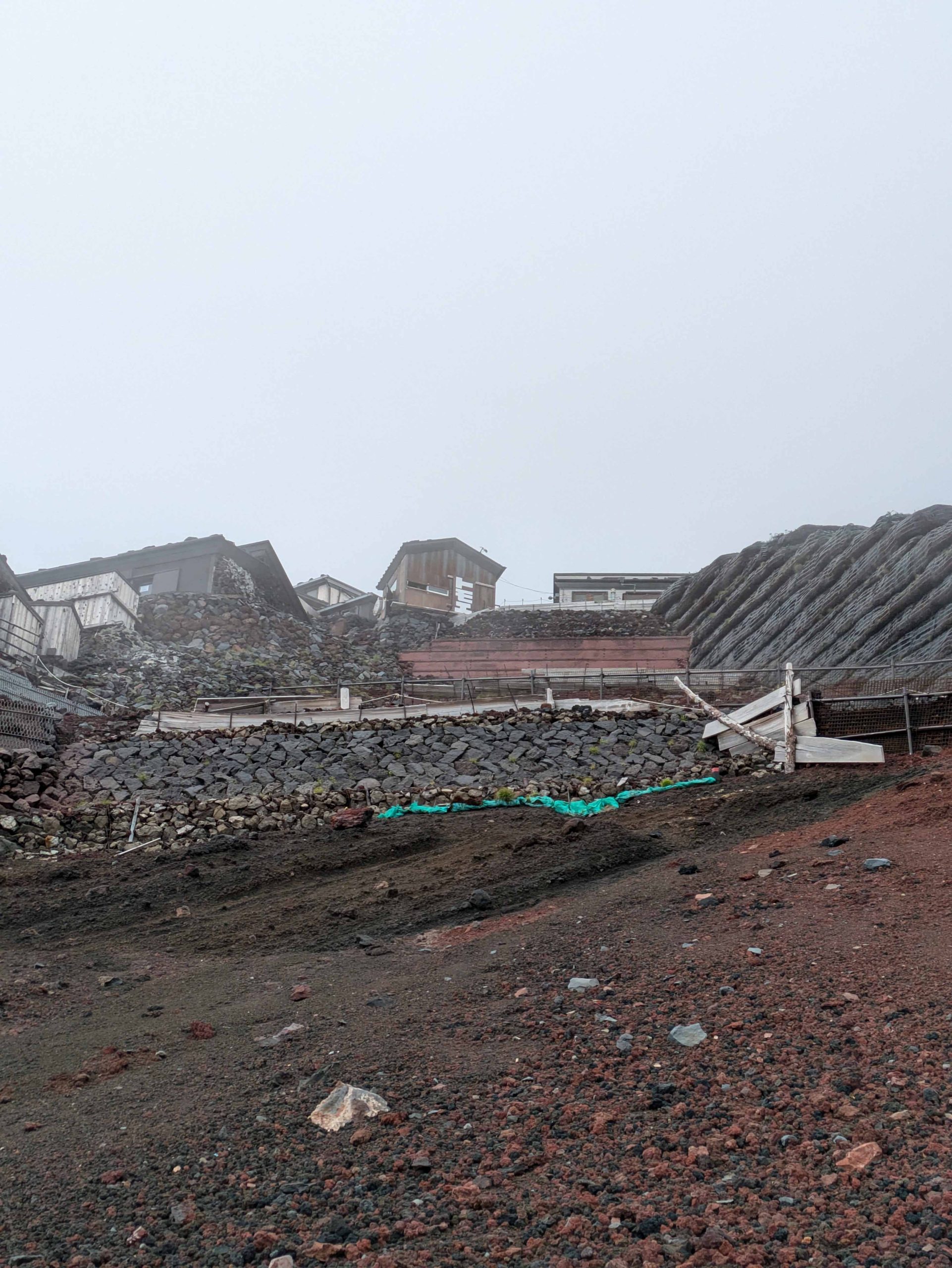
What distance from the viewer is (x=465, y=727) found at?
51.4 ft

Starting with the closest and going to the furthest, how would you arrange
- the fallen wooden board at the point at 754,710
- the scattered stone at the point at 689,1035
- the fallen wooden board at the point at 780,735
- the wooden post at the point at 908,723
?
the scattered stone at the point at 689,1035
the wooden post at the point at 908,723
the fallen wooden board at the point at 780,735
the fallen wooden board at the point at 754,710

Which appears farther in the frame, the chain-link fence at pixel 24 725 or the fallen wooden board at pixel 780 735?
the chain-link fence at pixel 24 725

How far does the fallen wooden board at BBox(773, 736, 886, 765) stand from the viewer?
11.1 meters

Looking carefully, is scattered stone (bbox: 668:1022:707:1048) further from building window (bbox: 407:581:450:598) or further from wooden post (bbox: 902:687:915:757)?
building window (bbox: 407:581:450:598)

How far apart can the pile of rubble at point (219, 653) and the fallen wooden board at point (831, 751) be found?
14.1m

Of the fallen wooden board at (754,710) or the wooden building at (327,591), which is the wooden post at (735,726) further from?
the wooden building at (327,591)

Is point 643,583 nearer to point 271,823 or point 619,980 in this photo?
point 271,823

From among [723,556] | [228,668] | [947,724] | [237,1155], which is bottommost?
[237,1155]

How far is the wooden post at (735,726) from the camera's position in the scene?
12.8 m

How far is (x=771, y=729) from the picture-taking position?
519 inches

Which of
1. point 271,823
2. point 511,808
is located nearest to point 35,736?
point 271,823

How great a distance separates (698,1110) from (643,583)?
33404 millimetres

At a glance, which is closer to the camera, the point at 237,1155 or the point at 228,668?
the point at 237,1155

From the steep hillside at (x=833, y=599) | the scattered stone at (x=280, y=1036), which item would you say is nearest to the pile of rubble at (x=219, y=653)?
the steep hillside at (x=833, y=599)
